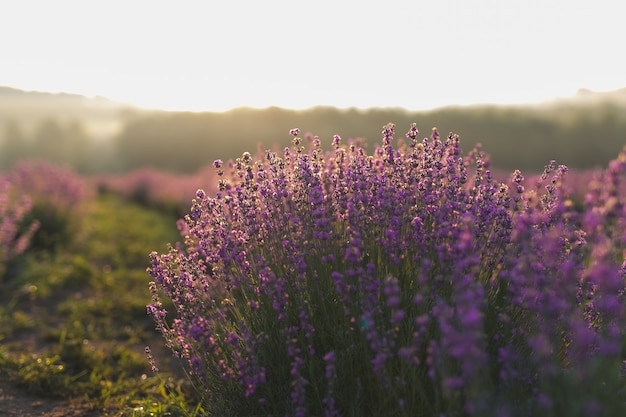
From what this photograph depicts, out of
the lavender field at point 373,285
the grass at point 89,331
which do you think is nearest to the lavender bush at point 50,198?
the grass at point 89,331

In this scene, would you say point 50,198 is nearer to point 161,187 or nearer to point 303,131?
point 161,187

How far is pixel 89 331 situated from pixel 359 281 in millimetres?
3965

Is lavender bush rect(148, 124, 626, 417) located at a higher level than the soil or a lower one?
higher

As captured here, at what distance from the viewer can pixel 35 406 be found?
13.0 ft

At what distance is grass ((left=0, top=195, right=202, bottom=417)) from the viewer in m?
4.25

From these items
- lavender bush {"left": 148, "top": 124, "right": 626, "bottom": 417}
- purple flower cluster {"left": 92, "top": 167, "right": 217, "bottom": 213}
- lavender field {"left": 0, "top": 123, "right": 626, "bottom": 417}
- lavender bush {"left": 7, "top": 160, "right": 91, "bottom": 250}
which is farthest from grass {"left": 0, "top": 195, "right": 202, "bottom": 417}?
purple flower cluster {"left": 92, "top": 167, "right": 217, "bottom": 213}

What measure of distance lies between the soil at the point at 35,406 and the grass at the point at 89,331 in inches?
3.0

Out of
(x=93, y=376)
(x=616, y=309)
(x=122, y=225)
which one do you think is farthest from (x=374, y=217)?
(x=122, y=225)

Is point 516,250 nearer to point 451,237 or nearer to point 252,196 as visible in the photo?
point 451,237

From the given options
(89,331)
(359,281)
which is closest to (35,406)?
(89,331)

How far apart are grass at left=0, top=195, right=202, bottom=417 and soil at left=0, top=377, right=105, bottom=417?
76mm

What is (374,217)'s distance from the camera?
3016 millimetres

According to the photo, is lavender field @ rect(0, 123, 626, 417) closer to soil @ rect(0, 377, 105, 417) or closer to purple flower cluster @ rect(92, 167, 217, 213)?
soil @ rect(0, 377, 105, 417)

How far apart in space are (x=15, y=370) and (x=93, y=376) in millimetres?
636
